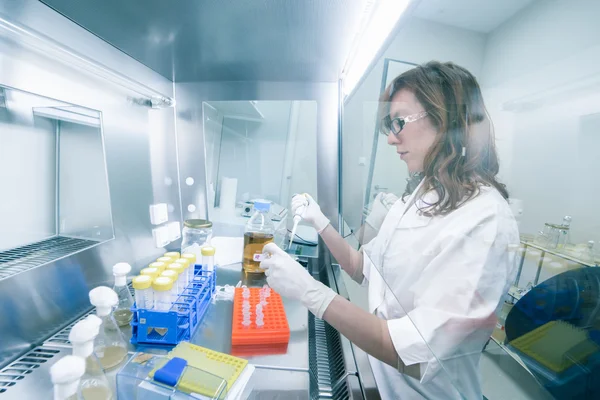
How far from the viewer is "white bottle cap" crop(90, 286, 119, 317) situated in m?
0.62

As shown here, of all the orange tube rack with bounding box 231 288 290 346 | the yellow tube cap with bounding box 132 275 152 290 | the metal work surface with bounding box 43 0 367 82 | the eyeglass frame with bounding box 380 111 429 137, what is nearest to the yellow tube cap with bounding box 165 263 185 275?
the yellow tube cap with bounding box 132 275 152 290

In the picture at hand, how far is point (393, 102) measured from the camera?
851 millimetres

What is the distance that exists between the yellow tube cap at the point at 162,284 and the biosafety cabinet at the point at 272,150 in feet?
0.66

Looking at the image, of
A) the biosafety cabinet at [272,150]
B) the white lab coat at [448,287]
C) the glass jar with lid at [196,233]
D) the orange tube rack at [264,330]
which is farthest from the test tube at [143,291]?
the white lab coat at [448,287]

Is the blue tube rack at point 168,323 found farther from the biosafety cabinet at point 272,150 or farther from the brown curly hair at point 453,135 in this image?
the brown curly hair at point 453,135

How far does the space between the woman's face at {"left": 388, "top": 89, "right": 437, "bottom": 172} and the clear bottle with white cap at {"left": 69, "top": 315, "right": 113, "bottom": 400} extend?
0.87 metres

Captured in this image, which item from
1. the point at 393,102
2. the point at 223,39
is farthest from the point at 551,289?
the point at 223,39

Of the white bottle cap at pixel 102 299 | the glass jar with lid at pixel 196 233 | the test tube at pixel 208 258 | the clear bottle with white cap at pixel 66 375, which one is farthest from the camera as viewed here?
the glass jar with lid at pixel 196 233

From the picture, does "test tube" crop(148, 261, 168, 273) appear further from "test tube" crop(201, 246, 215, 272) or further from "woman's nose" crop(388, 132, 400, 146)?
"woman's nose" crop(388, 132, 400, 146)

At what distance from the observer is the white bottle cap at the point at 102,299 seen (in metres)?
0.62

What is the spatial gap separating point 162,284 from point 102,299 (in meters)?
0.13

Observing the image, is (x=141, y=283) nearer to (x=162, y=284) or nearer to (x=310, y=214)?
(x=162, y=284)

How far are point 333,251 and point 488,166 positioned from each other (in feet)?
2.97

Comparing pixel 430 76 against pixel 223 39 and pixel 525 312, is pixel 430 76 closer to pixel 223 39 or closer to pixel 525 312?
pixel 525 312
